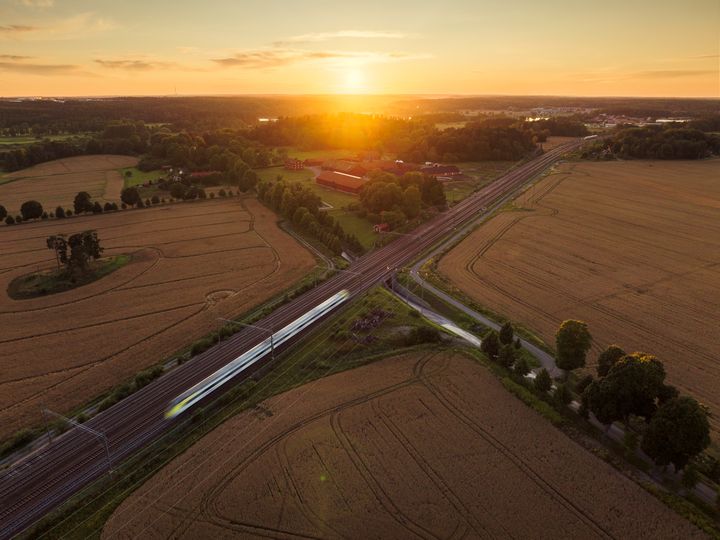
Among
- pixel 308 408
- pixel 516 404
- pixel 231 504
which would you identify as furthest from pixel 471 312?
pixel 231 504

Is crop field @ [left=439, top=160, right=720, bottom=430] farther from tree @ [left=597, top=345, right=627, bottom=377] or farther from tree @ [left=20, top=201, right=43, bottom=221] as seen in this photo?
tree @ [left=20, top=201, right=43, bottom=221]

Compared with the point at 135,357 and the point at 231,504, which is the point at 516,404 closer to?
the point at 231,504

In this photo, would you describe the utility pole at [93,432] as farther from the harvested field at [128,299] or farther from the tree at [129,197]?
the tree at [129,197]

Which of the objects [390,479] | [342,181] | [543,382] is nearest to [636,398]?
[543,382]

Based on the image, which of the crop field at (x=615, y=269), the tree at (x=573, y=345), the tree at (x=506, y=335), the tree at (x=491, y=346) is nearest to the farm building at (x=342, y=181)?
the crop field at (x=615, y=269)

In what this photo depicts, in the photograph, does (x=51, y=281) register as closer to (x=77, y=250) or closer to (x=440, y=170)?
(x=77, y=250)

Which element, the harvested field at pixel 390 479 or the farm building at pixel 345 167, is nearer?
the harvested field at pixel 390 479
